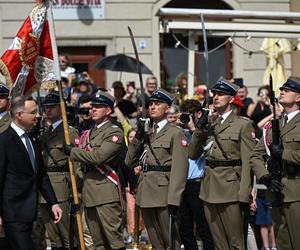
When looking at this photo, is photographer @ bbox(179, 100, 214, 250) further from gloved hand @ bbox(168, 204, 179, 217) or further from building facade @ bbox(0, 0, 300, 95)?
building facade @ bbox(0, 0, 300, 95)

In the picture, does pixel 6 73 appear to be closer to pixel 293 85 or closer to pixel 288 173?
pixel 293 85

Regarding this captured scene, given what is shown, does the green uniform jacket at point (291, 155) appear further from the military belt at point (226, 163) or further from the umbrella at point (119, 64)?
the umbrella at point (119, 64)

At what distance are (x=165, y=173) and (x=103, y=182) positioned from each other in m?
0.73

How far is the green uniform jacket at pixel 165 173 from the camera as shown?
10.5m

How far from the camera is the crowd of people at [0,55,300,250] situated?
957 cm

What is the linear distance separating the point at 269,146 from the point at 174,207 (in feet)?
4.52

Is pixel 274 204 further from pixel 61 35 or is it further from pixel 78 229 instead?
pixel 61 35

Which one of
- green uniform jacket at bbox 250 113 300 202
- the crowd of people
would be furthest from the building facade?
green uniform jacket at bbox 250 113 300 202

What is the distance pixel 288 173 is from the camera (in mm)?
9609

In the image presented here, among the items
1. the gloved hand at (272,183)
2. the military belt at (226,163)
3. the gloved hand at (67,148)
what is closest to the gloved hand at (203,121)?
the military belt at (226,163)

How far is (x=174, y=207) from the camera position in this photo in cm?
1048

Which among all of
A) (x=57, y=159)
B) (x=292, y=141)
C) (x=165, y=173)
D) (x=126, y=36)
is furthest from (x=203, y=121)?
(x=126, y=36)

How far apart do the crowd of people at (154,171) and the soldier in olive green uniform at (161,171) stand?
11mm

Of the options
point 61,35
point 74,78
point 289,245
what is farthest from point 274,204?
point 61,35
